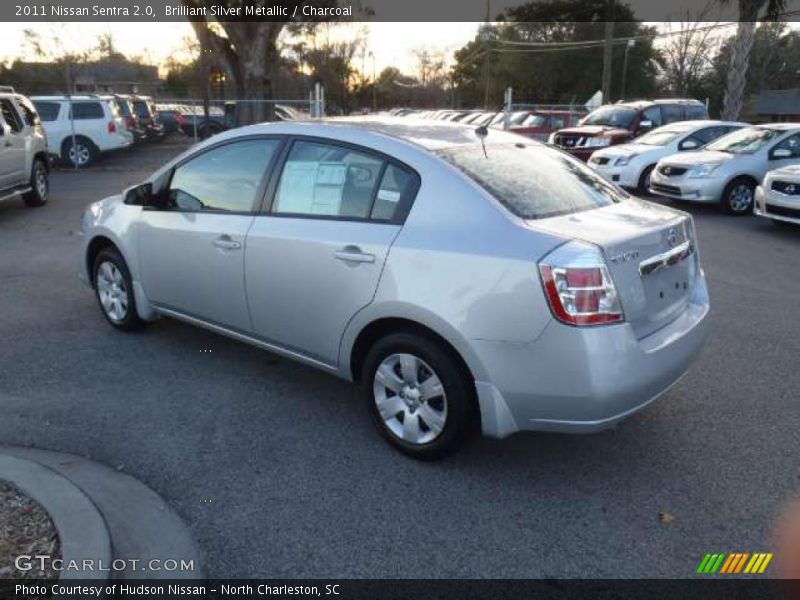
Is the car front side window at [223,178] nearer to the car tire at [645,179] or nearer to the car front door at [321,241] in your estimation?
the car front door at [321,241]

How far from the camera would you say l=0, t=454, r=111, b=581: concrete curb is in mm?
2674

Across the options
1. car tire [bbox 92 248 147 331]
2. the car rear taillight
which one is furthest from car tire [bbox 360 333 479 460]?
car tire [bbox 92 248 147 331]

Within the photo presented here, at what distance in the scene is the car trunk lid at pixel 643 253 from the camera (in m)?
3.20

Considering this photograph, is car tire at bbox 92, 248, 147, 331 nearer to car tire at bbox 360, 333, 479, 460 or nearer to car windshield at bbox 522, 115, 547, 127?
A: car tire at bbox 360, 333, 479, 460

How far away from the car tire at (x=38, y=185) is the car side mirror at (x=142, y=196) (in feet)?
25.5

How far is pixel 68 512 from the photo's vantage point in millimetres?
2969

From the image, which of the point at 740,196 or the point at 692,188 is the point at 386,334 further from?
the point at 740,196

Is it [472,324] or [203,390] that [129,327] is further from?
[472,324]

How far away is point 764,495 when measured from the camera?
3.36 meters

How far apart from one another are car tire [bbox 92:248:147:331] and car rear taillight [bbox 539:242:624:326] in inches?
134

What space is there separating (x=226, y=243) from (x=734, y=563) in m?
3.18

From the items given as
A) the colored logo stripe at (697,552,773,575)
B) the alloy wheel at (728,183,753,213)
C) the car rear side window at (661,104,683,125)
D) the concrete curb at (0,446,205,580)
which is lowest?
the colored logo stripe at (697,552,773,575)
